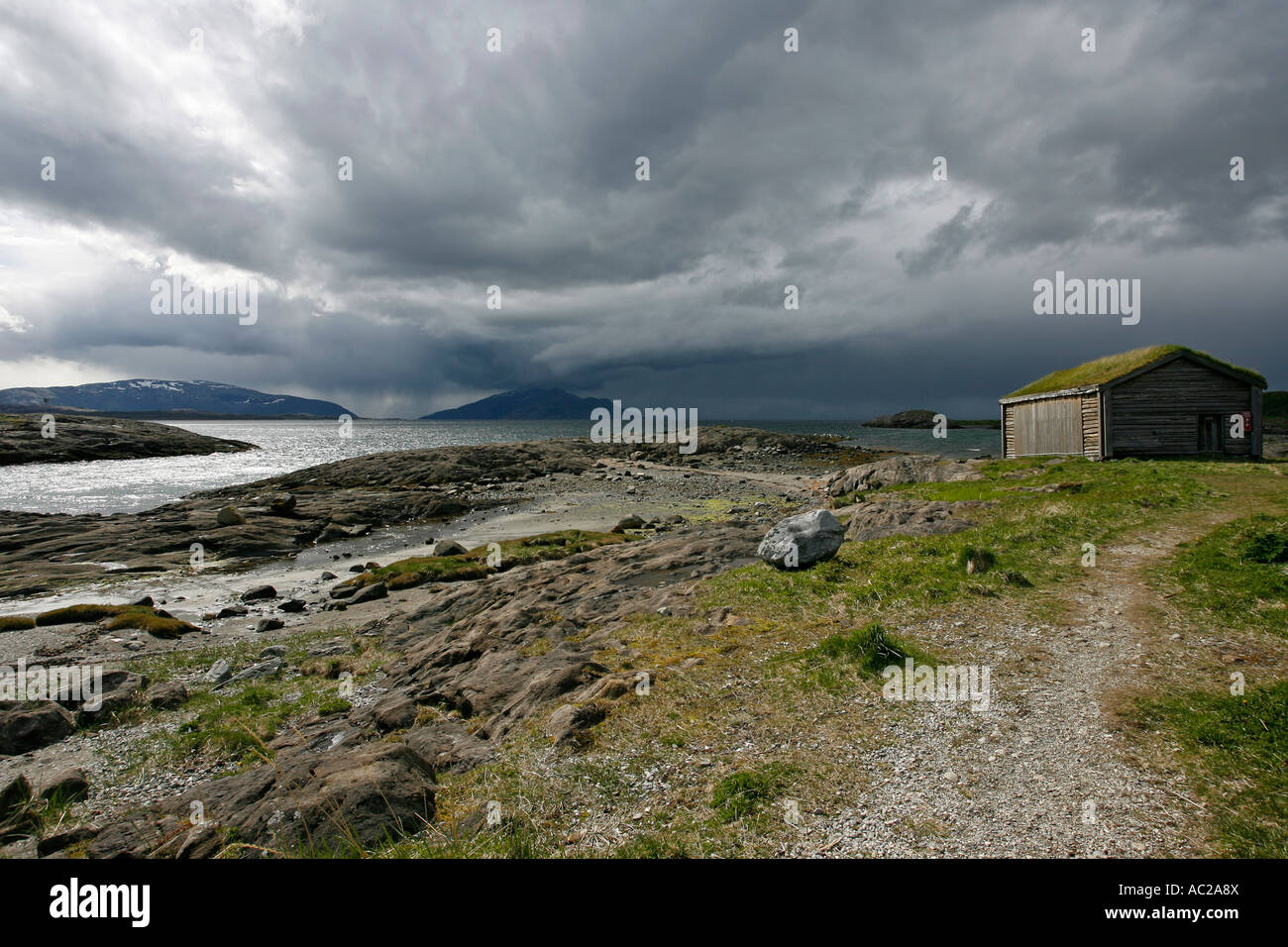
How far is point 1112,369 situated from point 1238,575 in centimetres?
2813

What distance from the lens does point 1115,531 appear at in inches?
683

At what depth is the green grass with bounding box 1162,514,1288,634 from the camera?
10875 mm

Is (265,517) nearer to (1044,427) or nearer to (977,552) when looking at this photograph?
(977,552)

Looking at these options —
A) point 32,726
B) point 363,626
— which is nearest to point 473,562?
point 363,626

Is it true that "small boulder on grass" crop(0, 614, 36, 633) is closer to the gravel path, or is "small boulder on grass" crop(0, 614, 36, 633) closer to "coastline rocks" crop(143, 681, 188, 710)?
"coastline rocks" crop(143, 681, 188, 710)

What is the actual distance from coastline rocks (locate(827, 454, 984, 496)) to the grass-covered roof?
8.14 metres

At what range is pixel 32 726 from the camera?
14.0 metres

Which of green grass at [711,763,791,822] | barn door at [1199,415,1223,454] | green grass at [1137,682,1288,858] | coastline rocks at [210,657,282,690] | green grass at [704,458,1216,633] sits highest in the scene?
barn door at [1199,415,1223,454]

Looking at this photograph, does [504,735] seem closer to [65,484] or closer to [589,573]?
[589,573]

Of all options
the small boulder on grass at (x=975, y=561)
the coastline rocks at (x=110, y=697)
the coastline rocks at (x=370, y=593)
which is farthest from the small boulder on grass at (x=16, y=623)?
the small boulder on grass at (x=975, y=561)

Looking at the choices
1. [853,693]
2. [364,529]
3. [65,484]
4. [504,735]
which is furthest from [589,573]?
[65,484]

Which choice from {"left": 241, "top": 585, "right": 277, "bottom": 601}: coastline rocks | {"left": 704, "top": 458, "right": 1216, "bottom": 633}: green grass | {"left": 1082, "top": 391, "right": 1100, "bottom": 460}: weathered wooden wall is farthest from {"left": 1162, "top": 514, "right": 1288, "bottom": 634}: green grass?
{"left": 241, "top": 585, "right": 277, "bottom": 601}: coastline rocks

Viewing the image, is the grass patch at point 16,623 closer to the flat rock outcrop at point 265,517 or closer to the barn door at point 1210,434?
the flat rock outcrop at point 265,517
